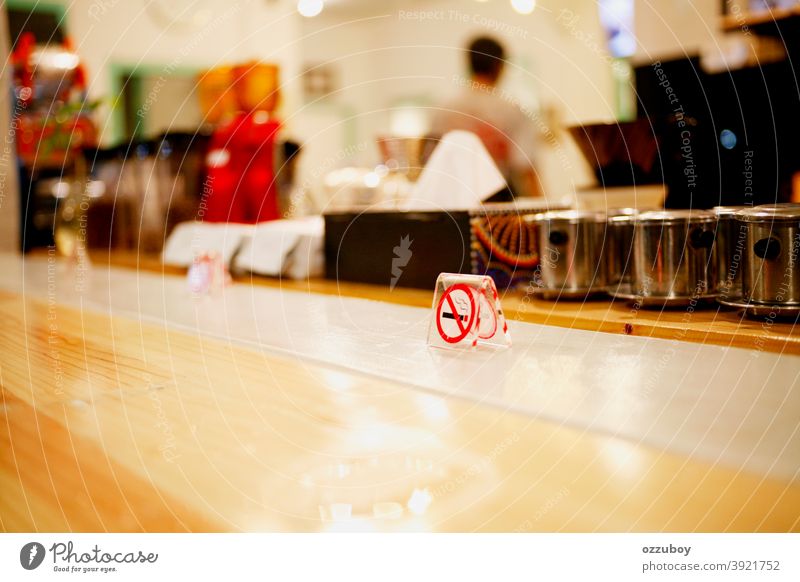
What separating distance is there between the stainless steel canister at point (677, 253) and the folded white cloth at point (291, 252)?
0.74 m

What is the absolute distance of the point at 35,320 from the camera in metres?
1.25

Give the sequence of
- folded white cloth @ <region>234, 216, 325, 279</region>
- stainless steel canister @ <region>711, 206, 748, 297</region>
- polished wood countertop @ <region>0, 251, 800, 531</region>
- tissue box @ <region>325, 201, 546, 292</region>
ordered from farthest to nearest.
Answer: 1. folded white cloth @ <region>234, 216, 325, 279</region>
2. tissue box @ <region>325, 201, 546, 292</region>
3. stainless steel canister @ <region>711, 206, 748, 297</region>
4. polished wood countertop @ <region>0, 251, 800, 531</region>

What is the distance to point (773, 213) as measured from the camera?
0.88 metres

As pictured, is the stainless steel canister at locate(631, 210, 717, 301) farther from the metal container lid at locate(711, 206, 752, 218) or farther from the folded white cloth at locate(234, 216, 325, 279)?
the folded white cloth at locate(234, 216, 325, 279)

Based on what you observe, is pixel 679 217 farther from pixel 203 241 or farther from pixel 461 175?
pixel 203 241

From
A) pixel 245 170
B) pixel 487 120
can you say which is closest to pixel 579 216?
pixel 487 120

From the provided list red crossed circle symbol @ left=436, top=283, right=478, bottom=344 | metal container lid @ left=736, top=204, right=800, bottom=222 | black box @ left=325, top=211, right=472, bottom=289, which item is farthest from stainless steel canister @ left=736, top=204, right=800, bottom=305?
black box @ left=325, top=211, right=472, bottom=289

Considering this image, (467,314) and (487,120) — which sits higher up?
(487,120)

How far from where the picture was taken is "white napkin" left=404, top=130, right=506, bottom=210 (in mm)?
1385

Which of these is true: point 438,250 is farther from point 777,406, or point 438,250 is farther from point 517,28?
point 517,28

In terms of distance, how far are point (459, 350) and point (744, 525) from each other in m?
0.42

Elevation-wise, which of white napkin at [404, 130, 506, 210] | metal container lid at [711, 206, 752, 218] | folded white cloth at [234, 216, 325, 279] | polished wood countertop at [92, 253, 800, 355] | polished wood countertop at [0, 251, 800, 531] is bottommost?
polished wood countertop at [0, 251, 800, 531]

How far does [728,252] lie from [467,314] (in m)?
0.39
